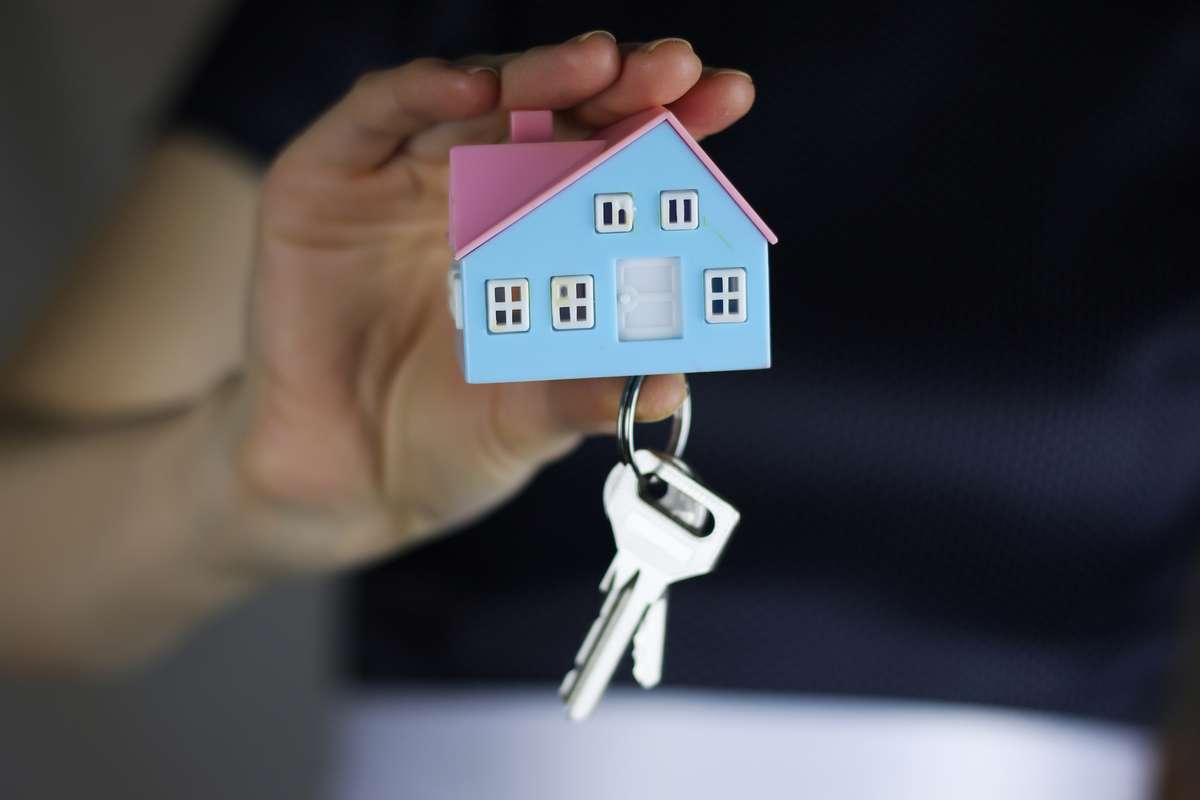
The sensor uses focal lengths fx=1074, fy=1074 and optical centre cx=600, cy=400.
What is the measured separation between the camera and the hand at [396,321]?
323 millimetres

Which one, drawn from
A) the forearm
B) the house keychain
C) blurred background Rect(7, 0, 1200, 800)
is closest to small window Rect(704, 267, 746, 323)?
the house keychain

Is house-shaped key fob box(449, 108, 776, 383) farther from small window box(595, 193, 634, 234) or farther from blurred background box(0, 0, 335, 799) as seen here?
blurred background box(0, 0, 335, 799)

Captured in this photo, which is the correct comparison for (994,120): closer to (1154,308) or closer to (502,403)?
(1154,308)

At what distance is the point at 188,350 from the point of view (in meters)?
0.78

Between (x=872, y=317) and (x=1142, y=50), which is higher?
(x=1142, y=50)

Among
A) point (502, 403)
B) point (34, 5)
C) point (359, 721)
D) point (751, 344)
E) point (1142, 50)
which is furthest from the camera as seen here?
point (34, 5)

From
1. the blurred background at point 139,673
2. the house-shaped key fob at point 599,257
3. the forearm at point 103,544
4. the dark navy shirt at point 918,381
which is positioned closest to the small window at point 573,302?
the house-shaped key fob at point 599,257

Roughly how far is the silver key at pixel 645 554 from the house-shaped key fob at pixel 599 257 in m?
0.04

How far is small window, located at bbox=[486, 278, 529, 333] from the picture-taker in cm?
34

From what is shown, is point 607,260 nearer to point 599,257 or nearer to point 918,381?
point 599,257

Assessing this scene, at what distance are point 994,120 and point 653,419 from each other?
282 millimetres

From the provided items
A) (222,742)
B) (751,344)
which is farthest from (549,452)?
(222,742)

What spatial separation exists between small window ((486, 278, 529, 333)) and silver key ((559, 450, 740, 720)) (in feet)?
0.21

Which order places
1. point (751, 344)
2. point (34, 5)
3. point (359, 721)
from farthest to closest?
point (34, 5)
point (359, 721)
point (751, 344)
